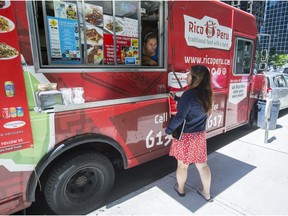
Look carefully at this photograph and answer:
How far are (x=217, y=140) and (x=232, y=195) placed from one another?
90.0 inches

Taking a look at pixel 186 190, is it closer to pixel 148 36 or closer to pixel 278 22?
pixel 148 36

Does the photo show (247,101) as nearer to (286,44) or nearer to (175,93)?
(175,93)

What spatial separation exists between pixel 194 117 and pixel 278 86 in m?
6.32

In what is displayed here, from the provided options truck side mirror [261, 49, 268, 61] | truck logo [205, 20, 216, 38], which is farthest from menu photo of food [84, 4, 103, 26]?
truck side mirror [261, 49, 268, 61]

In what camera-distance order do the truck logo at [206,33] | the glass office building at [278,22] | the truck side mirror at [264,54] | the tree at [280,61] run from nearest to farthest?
1. the truck logo at [206,33]
2. the truck side mirror at [264,54]
3. the tree at [280,61]
4. the glass office building at [278,22]

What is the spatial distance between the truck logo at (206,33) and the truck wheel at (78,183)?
2186 millimetres

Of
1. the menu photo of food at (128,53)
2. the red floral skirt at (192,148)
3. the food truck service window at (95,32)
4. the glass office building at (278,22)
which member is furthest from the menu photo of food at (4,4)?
the glass office building at (278,22)

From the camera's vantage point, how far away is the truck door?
4388 mm

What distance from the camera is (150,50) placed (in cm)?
283

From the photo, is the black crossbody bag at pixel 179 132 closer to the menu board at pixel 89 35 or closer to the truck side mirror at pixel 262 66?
the menu board at pixel 89 35

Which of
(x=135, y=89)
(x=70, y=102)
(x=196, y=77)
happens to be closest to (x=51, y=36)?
(x=70, y=102)

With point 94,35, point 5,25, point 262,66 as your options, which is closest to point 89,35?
point 94,35

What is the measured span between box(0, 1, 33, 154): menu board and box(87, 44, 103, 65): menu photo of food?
2.24ft

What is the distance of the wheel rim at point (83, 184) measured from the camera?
2458mm
